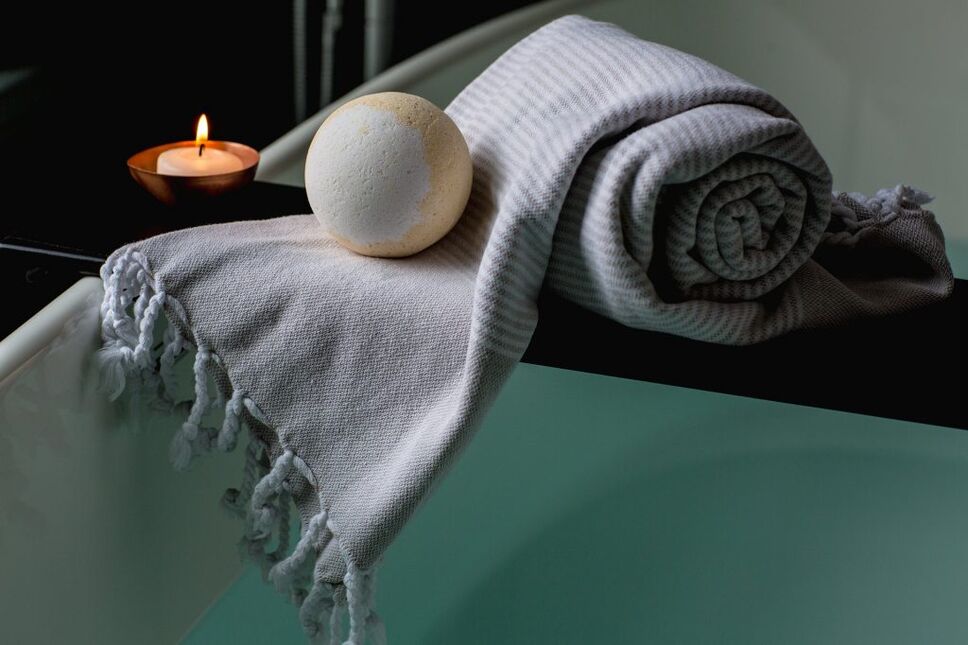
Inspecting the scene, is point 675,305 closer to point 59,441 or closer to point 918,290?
point 918,290

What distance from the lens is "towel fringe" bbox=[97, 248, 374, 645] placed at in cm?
63

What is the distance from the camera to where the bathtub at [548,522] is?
66 centimetres

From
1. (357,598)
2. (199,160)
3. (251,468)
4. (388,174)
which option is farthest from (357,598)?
(199,160)

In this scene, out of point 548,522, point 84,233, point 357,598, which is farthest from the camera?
point 548,522

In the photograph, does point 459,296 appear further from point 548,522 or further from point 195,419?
point 548,522

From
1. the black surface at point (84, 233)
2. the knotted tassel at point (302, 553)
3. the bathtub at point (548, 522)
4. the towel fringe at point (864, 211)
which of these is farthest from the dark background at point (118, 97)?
the towel fringe at point (864, 211)

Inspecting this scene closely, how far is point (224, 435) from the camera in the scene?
2.10 ft

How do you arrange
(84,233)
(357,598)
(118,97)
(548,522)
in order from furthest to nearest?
(118,97)
(548,522)
(84,233)
(357,598)

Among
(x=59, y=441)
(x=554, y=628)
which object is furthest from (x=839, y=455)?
(x=59, y=441)

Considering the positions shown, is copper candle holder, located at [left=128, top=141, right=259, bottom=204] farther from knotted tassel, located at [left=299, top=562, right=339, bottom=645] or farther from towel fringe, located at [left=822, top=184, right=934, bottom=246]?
towel fringe, located at [left=822, top=184, right=934, bottom=246]

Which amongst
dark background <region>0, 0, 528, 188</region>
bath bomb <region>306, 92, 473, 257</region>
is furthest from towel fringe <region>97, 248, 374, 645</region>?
dark background <region>0, 0, 528, 188</region>

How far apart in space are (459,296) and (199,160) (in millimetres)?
278

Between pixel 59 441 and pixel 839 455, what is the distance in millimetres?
806

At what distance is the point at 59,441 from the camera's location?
2.13 feet
